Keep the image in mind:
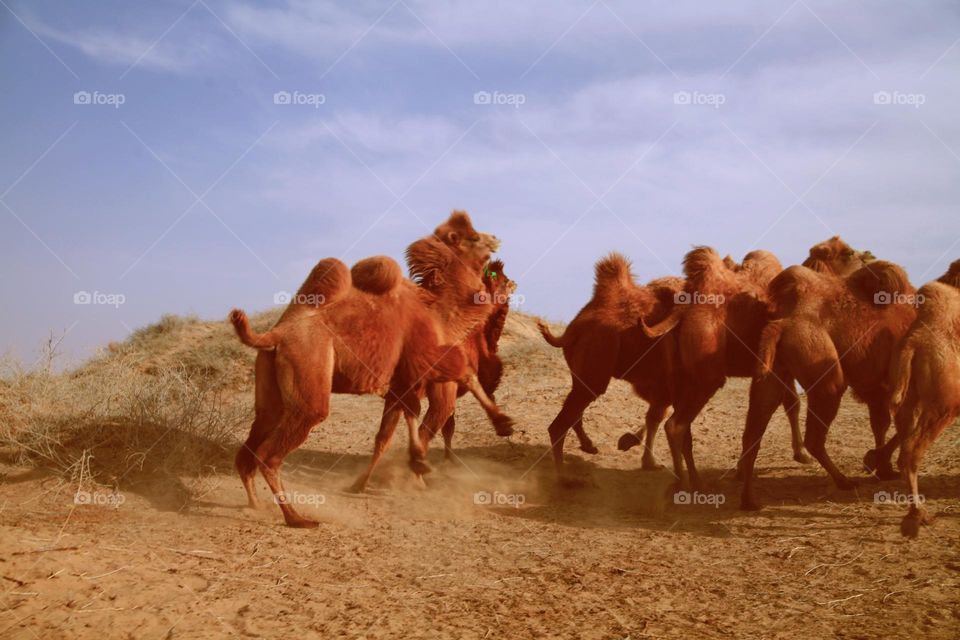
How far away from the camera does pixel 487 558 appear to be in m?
6.25

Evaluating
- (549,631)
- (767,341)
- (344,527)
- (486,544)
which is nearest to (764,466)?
(767,341)

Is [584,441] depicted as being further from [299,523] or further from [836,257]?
[299,523]

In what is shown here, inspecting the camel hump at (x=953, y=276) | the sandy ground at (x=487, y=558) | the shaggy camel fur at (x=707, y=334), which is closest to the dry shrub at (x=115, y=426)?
the sandy ground at (x=487, y=558)

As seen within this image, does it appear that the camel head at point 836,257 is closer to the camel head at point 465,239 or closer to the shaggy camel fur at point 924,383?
the shaggy camel fur at point 924,383

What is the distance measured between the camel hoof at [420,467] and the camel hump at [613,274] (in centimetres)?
306

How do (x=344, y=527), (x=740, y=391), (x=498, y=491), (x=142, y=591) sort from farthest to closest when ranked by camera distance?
(x=740, y=391)
(x=498, y=491)
(x=344, y=527)
(x=142, y=591)

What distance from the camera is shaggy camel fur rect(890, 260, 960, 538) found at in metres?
6.73

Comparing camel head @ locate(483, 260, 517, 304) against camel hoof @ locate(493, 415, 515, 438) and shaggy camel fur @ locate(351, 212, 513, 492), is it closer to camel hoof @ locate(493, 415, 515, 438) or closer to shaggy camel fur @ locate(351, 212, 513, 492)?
shaggy camel fur @ locate(351, 212, 513, 492)

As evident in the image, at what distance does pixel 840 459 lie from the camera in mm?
9906

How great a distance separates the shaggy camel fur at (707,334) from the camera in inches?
340

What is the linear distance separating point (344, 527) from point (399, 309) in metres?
2.23

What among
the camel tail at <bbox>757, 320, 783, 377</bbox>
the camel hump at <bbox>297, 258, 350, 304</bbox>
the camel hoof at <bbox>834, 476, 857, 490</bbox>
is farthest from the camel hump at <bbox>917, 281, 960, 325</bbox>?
the camel hump at <bbox>297, 258, 350, 304</bbox>

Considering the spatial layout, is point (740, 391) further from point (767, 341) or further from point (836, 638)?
point (836, 638)

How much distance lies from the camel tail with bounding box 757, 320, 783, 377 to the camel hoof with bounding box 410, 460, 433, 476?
3.46 meters
